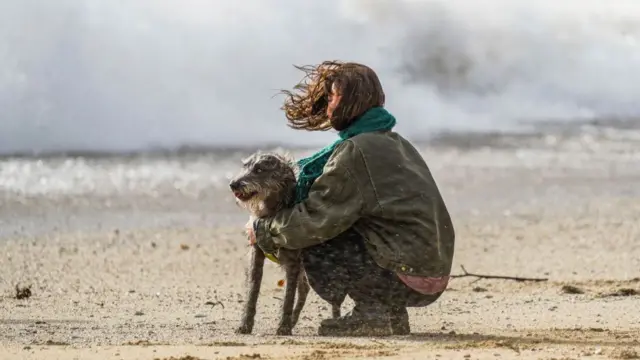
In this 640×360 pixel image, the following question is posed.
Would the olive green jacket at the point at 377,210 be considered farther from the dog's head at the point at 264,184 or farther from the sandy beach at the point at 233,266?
the sandy beach at the point at 233,266

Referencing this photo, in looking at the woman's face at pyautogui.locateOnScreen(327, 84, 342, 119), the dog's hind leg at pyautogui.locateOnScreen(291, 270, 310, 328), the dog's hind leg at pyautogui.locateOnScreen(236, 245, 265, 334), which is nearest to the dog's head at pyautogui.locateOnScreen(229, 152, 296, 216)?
the dog's hind leg at pyautogui.locateOnScreen(236, 245, 265, 334)

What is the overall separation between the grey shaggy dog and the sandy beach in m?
0.19

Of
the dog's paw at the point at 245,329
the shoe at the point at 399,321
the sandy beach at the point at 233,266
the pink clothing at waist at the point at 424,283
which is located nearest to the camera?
the sandy beach at the point at 233,266

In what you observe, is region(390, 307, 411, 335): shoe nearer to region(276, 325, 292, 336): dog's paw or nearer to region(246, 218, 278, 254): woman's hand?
region(276, 325, 292, 336): dog's paw

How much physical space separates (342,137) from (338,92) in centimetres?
25

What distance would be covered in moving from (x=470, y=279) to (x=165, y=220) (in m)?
4.66

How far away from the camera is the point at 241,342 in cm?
713

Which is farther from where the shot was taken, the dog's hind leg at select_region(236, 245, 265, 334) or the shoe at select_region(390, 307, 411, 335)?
the dog's hind leg at select_region(236, 245, 265, 334)

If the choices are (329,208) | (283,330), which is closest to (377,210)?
(329,208)

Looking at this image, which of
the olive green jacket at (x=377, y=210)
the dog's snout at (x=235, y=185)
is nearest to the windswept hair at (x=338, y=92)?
the olive green jacket at (x=377, y=210)

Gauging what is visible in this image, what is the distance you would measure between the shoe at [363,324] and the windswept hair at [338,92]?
1040mm

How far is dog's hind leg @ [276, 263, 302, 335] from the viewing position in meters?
7.48

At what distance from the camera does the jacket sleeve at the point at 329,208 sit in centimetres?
713

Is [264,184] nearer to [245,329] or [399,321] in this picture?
[245,329]
